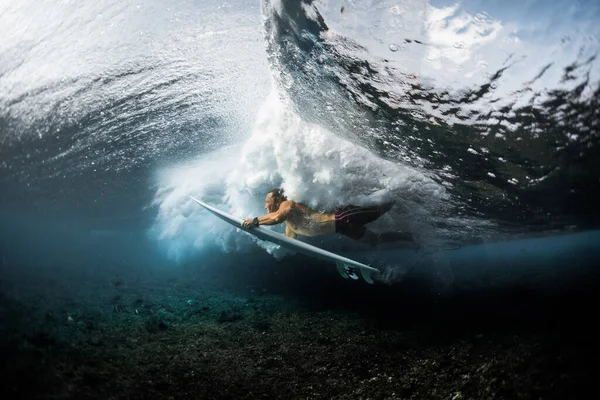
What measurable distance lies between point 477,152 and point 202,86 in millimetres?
8899

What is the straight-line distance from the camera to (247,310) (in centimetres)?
1111

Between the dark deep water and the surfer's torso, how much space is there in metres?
1.30

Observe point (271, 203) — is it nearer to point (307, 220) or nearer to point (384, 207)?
point (307, 220)

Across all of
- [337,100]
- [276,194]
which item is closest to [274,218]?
[276,194]

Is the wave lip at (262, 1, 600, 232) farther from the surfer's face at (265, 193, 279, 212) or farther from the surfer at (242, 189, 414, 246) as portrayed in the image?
the surfer's face at (265, 193, 279, 212)

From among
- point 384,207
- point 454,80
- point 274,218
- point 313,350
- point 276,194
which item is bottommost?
point 313,350

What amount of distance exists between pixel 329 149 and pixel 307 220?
2853 millimetres

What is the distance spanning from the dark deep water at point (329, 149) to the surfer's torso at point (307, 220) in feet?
4.26

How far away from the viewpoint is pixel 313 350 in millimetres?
6645

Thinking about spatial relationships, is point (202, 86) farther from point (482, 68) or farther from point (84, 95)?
point (482, 68)

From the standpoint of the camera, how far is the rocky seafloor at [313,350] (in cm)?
463

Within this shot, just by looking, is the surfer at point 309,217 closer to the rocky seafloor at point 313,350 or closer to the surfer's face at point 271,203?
the surfer's face at point 271,203

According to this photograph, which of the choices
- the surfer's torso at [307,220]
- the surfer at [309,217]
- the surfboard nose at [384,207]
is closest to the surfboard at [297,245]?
the surfer at [309,217]

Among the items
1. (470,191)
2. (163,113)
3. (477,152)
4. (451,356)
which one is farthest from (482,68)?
(163,113)
